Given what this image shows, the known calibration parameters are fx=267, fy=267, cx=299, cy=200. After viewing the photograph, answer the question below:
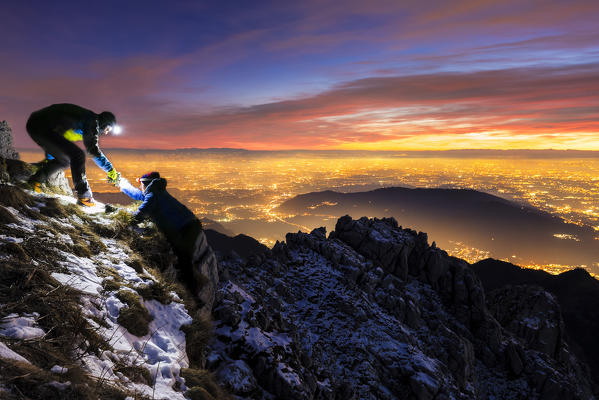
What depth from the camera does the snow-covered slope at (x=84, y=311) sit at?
10.9ft

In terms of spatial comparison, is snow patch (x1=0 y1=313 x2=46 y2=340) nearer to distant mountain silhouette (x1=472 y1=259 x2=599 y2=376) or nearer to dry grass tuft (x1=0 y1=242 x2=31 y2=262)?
dry grass tuft (x1=0 y1=242 x2=31 y2=262)

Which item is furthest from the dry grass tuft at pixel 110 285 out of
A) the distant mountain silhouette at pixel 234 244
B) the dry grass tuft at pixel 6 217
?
the distant mountain silhouette at pixel 234 244

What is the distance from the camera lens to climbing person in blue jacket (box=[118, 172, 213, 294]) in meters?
9.46

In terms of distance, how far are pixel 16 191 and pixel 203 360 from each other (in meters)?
6.86

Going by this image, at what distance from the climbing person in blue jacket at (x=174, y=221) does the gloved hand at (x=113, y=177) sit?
0.48 ft

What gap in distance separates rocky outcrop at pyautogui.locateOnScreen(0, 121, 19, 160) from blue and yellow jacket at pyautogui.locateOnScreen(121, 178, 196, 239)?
205 inches

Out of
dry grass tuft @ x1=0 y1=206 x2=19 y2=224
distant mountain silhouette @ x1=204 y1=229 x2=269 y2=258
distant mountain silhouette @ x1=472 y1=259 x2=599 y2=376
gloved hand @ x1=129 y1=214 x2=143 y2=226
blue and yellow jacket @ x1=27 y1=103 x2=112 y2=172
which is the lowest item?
distant mountain silhouette @ x1=472 y1=259 x2=599 y2=376

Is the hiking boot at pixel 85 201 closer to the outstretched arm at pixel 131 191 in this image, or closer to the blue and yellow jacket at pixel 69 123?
the outstretched arm at pixel 131 191

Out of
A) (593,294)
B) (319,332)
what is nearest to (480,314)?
(319,332)

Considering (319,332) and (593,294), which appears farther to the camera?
(593,294)

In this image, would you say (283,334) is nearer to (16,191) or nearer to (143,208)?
(143,208)

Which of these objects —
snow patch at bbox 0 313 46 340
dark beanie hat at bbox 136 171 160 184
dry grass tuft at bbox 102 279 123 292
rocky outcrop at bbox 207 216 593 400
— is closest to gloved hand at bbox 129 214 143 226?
dark beanie hat at bbox 136 171 160 184

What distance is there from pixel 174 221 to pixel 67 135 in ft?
15.2

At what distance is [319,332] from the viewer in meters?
24.3
